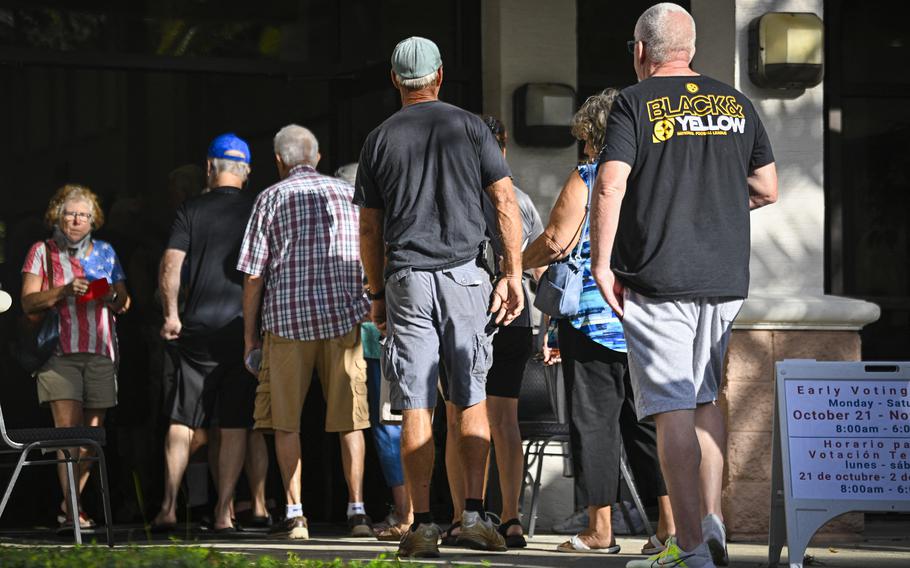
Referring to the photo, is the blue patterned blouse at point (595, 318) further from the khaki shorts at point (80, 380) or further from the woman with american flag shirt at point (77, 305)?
the khaki shorts at point (80, 380)

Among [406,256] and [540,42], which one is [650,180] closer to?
[406,256]

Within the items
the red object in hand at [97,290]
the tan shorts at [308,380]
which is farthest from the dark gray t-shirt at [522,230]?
the red object in hand at [97,290]

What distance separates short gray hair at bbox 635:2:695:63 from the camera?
5.69 m

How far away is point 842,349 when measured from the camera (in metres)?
7.47

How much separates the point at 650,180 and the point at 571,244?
1173 mm

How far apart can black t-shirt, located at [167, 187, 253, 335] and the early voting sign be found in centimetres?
327

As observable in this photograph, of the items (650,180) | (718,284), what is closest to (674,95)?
(650,180)

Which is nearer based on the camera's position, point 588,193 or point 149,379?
point 588,193

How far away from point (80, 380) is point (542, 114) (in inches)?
114

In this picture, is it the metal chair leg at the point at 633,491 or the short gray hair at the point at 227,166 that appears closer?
the metal chair leg at the point at 633,491

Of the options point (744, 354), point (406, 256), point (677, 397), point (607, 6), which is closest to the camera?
point (677, 397)

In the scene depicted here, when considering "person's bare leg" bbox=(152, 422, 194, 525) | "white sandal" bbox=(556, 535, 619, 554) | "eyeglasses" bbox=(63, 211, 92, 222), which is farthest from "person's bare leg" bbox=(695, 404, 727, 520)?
"eyeglasses" bbox=(63, 211, 92, 222)

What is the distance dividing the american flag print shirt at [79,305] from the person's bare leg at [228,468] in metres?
0.81

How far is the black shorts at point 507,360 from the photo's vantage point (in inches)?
278
